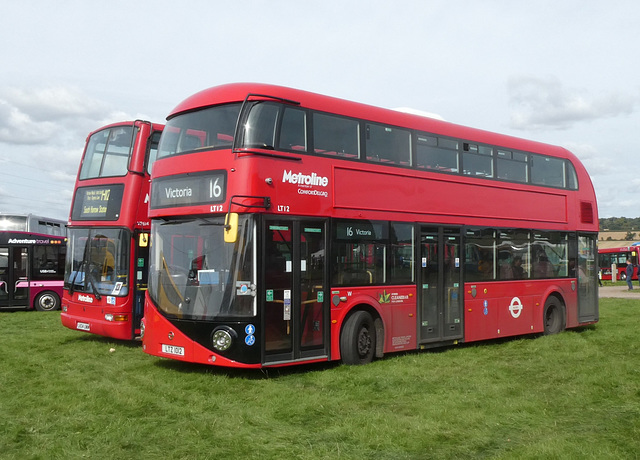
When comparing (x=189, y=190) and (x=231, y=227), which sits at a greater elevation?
(x=189, y=190)

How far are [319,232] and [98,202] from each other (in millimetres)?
5597

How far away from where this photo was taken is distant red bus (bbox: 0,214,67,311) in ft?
76.9

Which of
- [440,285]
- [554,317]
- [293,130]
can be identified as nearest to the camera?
[293,130]

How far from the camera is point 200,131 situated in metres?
10.9

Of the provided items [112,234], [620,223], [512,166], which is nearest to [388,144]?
[512,166]

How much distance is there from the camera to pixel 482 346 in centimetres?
1459

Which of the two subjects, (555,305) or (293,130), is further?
(555,305)

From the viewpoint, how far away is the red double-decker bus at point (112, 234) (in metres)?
13.7

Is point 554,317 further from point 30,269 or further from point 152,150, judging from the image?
point 30,269

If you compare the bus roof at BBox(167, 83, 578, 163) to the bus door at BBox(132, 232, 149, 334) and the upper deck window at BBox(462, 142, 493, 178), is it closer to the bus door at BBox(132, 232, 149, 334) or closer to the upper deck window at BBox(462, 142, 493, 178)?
the upper deck window at BBox(462, 142, 493, 178)

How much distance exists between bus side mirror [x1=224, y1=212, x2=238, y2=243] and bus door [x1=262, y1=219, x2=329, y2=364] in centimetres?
63

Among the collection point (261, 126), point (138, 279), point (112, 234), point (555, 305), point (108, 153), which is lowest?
point (555, 305)

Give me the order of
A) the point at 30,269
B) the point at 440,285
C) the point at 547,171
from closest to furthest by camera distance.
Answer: the point at 440,285
the point at 547,171
the point at 30,269

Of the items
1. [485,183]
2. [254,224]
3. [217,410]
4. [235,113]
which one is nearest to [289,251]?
[254,224]
